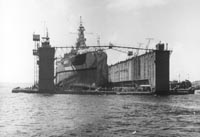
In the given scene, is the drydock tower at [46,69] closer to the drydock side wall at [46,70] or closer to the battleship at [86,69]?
the drydock side wall at [46,70]

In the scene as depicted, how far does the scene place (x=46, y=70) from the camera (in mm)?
123312

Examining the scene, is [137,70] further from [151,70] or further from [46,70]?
[46,70]

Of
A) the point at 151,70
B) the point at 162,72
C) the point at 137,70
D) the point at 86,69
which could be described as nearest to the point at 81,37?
the point at 86,69

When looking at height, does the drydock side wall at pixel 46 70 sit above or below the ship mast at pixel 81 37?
below

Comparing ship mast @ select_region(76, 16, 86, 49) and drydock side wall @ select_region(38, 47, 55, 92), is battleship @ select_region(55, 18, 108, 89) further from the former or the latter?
drydock side wall @ select_region(38, 47, 55, 92)

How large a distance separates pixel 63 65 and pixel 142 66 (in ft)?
132

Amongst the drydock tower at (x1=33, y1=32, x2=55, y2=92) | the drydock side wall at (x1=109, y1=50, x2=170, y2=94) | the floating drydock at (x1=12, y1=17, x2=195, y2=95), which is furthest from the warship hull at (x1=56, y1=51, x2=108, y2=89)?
the drydock tower at (x1=33, y1=32, x2=55, y2=92)

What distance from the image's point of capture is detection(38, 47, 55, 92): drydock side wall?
403 feet

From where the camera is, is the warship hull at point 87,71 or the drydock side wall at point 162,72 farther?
the warship hull at point 87,71

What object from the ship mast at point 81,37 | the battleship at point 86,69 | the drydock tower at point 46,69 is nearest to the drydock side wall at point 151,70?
the battleship at point 86,69

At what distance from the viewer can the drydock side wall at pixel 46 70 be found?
403 ft

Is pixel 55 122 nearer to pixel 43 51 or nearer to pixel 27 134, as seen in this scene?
pixel 27 134

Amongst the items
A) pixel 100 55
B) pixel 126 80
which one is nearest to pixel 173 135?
pixel 100 55

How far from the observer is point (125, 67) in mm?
150125
